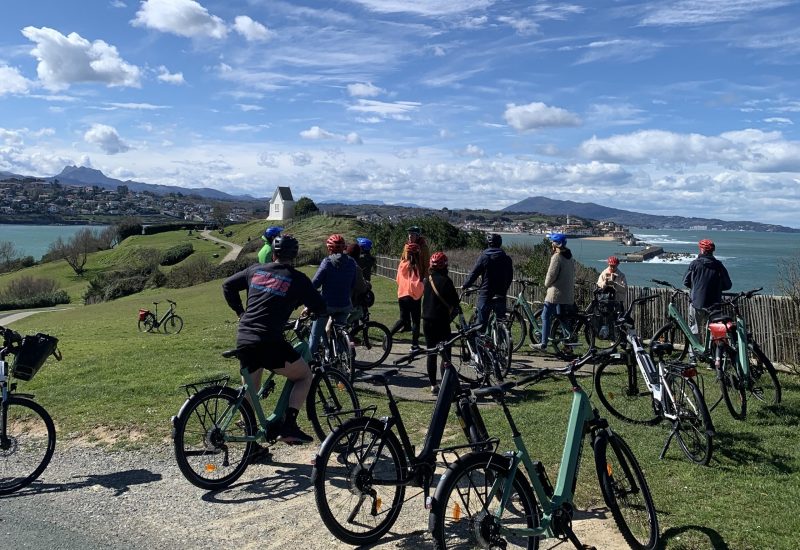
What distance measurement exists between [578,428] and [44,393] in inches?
324

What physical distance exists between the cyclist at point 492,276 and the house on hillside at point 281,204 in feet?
325

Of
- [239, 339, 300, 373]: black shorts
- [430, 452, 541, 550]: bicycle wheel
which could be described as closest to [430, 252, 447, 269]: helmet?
[239, 339, 300, 373]: black shorts

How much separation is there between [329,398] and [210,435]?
4.24 ft

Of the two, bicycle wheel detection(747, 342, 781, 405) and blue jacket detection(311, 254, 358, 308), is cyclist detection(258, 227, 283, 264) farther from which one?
bicycle wheel detection(747, 342, 781, 405)

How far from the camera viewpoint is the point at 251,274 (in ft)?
19.1

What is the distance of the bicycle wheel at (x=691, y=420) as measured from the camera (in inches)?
222

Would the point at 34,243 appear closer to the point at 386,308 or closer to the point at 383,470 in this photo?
the point at 386,308

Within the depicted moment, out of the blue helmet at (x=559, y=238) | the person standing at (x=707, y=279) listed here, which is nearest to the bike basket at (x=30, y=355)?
the blue helmet at (x=559, y=238)

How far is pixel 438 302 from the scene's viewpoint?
7977 mm

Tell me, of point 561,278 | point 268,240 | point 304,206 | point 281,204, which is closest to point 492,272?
point 561,278

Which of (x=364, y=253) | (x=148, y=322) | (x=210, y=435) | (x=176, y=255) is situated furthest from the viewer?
(x=176, y=255)

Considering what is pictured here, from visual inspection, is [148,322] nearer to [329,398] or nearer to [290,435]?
[329,398]

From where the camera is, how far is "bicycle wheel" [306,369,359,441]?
6223mm

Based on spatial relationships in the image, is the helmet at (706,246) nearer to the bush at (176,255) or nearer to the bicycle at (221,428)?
the bicycle at (221,428)
